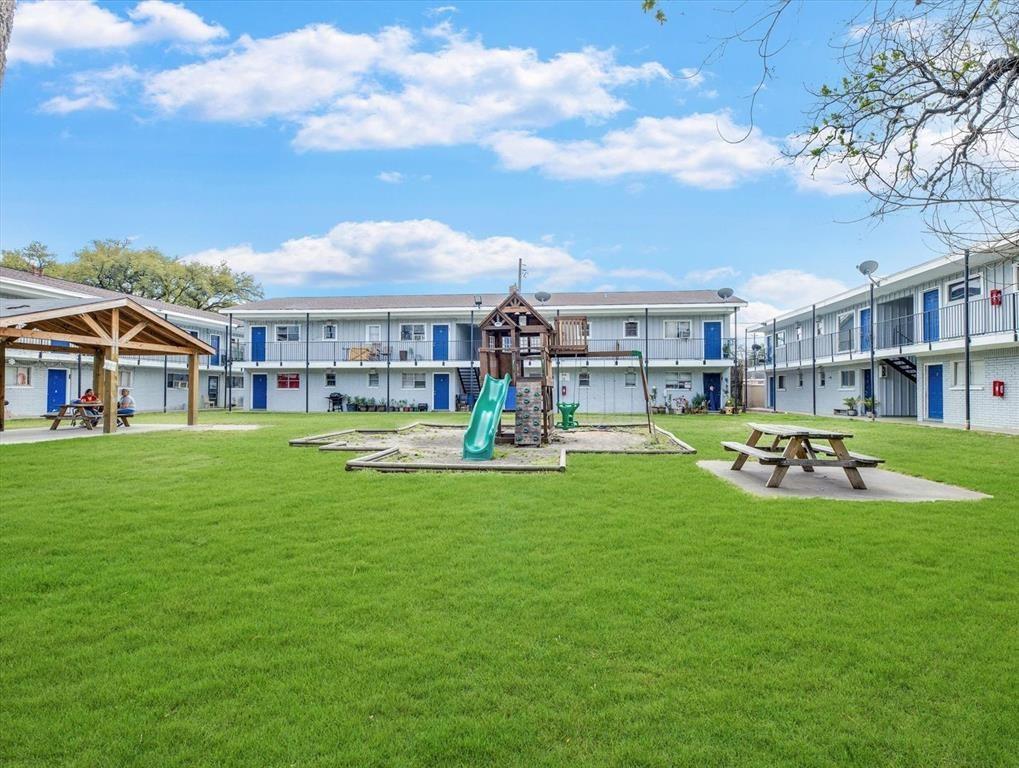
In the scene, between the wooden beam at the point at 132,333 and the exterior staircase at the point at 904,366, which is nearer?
the wooden beam at the point at 132,333

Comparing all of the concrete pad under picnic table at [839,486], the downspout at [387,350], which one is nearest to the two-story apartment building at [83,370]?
the downspout at [387,350]

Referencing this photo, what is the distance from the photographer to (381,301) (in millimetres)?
36781

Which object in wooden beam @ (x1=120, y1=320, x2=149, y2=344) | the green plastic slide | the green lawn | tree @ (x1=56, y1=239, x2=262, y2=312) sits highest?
tree @ (x1=56, y1=239, x2=262, y2=312)

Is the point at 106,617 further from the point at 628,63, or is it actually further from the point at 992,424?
the point at 992,424

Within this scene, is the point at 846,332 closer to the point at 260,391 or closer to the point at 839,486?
the point at 839,486

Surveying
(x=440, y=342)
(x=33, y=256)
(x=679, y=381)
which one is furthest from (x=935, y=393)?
(x=33, y=256)

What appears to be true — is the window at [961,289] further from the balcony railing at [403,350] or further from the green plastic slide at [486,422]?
the green plastic slide at [486,422]

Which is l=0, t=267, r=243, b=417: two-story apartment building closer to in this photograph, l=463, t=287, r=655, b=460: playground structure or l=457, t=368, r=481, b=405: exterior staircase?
l=463, t=287, r=655, b=460: playground structure

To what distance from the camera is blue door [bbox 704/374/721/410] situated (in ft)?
109

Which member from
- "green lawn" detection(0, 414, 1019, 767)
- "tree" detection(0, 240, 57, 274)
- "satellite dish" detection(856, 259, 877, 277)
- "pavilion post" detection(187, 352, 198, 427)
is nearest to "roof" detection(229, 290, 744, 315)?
"satellite dish" detection(856, 259, 877, 277)

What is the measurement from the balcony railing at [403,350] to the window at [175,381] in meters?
5.76

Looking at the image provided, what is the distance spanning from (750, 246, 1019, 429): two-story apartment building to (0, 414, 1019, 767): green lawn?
13035 mm

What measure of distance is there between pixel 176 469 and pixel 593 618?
29.7 feet

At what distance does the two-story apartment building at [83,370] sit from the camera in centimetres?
2758
